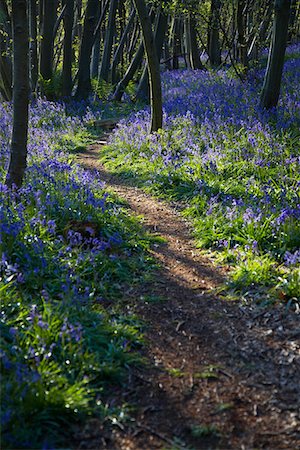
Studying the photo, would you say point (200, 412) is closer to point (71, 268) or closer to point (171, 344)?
point (171, 344)

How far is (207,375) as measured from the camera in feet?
11.8

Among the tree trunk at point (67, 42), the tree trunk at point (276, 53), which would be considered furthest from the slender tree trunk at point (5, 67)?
the tree trunk at point (276, 53)

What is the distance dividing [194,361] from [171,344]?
0.96 feet

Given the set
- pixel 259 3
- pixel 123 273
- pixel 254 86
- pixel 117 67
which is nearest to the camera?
pixel 123 273

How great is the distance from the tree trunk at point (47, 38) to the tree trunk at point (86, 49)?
1.08m

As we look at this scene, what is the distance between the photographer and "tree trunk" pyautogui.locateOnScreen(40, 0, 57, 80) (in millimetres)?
15773

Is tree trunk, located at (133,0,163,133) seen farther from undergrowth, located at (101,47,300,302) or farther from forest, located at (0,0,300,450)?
undergrowth, located at (101,47,300,302)

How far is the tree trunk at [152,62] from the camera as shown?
10.4m

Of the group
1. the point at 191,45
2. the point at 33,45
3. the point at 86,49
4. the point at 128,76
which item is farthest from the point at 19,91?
the point at 191,45

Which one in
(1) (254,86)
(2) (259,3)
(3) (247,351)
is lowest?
(3) (247,351)

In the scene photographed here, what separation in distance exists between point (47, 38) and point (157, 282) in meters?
13.5

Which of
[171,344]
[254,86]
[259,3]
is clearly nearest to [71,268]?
[171,344]

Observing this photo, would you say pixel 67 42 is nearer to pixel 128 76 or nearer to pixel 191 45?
pixel 128 76

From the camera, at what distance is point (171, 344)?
4.01m
